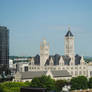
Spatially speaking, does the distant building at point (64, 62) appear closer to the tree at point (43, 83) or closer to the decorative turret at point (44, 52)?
the decorative turret at point (44, 52)

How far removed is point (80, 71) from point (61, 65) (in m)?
7.07

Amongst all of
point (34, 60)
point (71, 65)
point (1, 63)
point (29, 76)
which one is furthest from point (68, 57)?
point (1, 63)

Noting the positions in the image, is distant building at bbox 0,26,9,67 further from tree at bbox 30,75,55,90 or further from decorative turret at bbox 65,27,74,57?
tree at bbox 30,75,55,90

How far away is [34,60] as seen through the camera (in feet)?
338

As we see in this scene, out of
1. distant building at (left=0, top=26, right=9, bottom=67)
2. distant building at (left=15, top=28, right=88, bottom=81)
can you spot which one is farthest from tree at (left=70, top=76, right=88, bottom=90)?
distant building at (left=0, top=26, right=9, bottom=67)

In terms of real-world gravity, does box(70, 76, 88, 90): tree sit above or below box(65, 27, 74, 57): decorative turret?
below

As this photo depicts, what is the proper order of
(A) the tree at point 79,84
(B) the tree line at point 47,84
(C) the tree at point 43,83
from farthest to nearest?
(A) the tree at point 79,84
(C) the tree at point 43,83
(B) the tree line at point 47,84

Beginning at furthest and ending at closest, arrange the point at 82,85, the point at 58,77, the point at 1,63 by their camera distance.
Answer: the point at 1,63 < the point at 58,77 < the point at 82,85

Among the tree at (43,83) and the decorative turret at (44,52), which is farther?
the decorative turret at (44,52)

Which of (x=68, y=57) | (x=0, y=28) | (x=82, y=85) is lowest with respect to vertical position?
(x=82, y=85)

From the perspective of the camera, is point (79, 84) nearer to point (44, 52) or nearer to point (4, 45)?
point (44, 52)

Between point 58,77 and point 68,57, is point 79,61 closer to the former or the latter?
point 68,57

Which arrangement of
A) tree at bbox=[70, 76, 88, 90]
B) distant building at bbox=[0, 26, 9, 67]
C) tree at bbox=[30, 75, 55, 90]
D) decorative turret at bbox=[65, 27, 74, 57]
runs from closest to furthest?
1. tree at bbox=[30, 75, 55, 90]
2. tree at bbox=[70, 76, 88, 90]
3. decorative turret at bbox=[65, 27, 74, 57]
4. distant building at bbox=[0, 26, 9, 67]

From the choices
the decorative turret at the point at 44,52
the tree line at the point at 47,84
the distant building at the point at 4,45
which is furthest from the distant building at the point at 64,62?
the distant building at the point at 4,45
